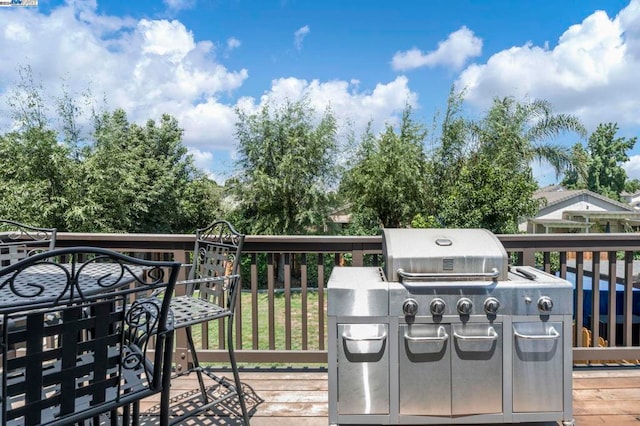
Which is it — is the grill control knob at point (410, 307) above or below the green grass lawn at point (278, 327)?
above

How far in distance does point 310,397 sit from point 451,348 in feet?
3.21

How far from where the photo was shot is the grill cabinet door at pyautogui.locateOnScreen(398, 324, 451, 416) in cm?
190

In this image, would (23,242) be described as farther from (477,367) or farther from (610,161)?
(610,161)

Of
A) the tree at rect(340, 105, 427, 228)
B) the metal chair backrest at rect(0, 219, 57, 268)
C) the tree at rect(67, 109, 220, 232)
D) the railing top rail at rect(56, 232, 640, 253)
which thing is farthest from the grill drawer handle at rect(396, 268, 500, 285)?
the tree at rect(67, 109, 220, 232)

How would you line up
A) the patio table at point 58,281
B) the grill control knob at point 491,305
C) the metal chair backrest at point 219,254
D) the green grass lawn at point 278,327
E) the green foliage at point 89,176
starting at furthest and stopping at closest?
the green foliage at point 89,176
the green grass lawn at point 278,327
the metal chair backrest at point 219,254
the grill control knob at point 491,305
the patio table at point 58,281

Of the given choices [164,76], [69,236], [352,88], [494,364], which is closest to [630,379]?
[494,364]

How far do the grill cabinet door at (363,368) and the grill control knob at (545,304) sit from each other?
2.46 feet

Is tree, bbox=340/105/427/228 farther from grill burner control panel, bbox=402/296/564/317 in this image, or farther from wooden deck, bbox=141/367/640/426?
grill burner control panel, bbox=402/296/564/317

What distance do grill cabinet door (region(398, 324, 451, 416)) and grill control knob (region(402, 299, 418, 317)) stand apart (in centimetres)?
6

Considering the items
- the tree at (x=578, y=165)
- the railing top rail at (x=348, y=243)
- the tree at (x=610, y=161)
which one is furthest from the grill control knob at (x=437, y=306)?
the tree at (x=610, y=161)

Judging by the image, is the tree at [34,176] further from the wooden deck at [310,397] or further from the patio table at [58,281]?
the wooden deck at [310,397]

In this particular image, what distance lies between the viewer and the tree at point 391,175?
11.2m

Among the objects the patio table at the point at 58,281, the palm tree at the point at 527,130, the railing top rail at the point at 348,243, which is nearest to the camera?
the patio table at the point at 58,281

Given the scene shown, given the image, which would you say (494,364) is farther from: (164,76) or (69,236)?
(164,76)
